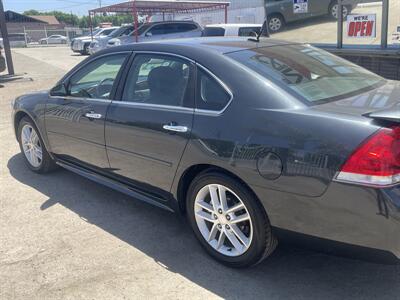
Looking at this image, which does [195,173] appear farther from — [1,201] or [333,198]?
[1,201]

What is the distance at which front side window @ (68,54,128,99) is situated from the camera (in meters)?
4.02

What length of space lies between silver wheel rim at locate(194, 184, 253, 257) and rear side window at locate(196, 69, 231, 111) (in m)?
0.57

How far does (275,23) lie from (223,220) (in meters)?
6.20

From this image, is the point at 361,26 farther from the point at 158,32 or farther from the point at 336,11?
the point at 158,32

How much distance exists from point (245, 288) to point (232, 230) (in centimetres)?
40

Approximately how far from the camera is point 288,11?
8.19 metres

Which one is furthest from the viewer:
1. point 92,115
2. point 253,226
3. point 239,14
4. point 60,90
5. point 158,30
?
point 239,14

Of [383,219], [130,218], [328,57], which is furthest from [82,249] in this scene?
[328,57]

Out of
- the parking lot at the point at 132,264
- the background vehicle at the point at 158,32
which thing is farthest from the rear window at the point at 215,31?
the parking lot at the point at 132,264

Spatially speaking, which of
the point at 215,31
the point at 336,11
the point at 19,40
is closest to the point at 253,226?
the point at 336,11

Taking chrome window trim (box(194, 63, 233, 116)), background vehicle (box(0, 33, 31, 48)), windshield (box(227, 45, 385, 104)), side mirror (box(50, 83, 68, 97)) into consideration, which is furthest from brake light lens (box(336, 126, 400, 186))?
background vehicle (box(0, 33, 31, 48))

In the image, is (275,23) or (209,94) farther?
(275,23)

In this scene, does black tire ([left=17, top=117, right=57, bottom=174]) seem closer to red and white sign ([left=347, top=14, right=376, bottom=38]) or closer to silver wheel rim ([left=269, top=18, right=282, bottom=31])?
red and white sign ([left=347, top=14, right=376, bottom=38])

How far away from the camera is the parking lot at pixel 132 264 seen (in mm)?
2926
